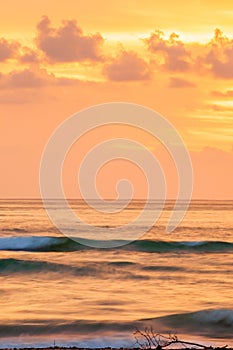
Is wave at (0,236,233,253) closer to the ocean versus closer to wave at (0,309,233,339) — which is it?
the ocean

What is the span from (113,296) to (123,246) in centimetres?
2439

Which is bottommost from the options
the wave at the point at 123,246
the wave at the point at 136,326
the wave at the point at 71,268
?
the wave at the point at 136,326

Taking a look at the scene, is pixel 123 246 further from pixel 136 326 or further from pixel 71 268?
pixel 136 326

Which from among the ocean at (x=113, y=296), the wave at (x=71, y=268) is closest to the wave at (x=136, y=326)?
the ocean at (x=113, y=296)

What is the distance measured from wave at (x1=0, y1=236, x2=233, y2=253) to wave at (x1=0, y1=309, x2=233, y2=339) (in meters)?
25.1

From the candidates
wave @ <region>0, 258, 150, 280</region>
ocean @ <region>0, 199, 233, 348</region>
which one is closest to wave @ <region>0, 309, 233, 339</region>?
ocean @ <region>0, 199, 233, 348</region>

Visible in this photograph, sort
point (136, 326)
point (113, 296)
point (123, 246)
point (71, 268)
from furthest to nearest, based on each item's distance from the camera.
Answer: point (123, 246) → point (71, 268) → point (113, 296) → point (136, 326)

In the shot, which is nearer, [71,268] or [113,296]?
[113,296]

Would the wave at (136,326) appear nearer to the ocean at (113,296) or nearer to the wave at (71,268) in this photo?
the ocean at (113,296)

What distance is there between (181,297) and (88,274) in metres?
8.33

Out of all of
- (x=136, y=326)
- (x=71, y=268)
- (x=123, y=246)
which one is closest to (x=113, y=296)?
(x=136, y=326)

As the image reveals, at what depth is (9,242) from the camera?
5112 cm

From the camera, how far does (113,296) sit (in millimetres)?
25375

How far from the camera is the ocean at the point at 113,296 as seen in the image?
1942cm
